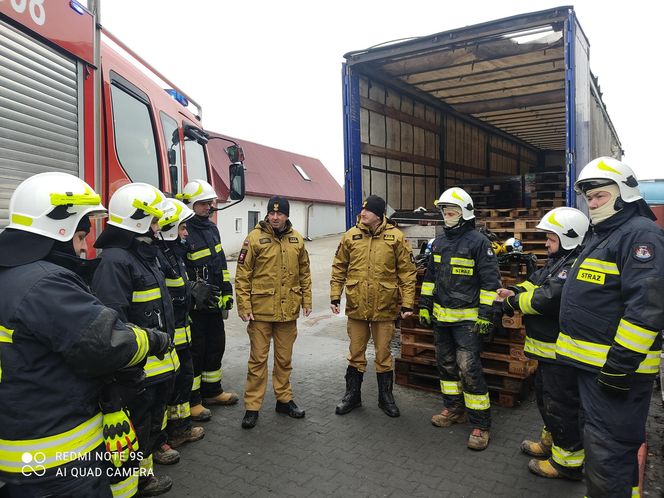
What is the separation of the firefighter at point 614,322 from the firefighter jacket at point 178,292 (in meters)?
2.61

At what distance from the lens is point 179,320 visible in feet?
12.0

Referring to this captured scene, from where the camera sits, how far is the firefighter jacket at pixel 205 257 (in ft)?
14.6

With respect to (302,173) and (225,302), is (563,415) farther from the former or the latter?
(302,173)

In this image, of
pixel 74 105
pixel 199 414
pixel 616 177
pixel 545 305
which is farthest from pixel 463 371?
pixel 74 105

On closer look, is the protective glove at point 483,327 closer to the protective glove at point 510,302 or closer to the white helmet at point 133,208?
the protective glove at point 510,302

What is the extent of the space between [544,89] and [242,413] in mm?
7127

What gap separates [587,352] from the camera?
264cm

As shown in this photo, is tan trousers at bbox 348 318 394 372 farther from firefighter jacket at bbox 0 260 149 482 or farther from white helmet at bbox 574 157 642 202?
firefighter jacket at bbox 0 260 149 482

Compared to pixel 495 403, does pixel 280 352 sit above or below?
above

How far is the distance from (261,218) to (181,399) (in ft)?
66.7

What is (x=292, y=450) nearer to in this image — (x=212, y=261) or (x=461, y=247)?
(x=212, y=261)

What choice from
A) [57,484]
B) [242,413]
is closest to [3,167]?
[57,484]

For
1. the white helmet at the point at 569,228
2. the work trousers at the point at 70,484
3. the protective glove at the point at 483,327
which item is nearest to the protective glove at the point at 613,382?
the white helmet at the point at 569,228

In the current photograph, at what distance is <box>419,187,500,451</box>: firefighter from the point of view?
392 centimetres
